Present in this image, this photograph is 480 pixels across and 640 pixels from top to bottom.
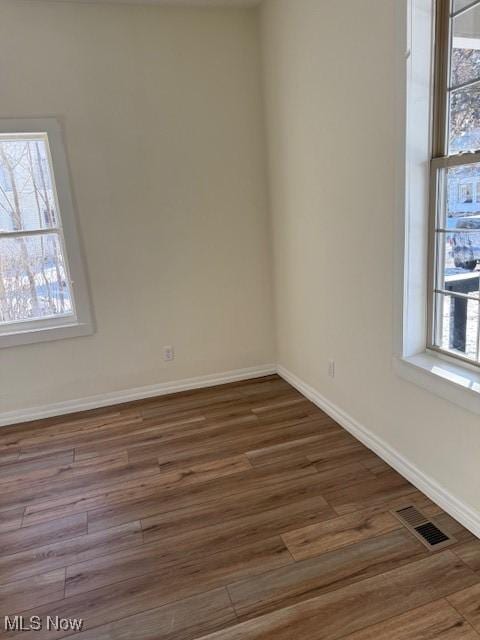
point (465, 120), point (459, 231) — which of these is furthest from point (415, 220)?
point (465, 120)

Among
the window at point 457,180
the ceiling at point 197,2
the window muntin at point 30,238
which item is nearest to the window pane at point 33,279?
the window muntin at point 30,238

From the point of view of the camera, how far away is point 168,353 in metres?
3.66

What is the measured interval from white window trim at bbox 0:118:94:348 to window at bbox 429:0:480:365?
2345 millimetres

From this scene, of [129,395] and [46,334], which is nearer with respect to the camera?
[46,334]

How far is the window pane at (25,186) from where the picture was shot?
10.3 ft

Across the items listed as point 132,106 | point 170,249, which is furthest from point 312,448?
point 132,106

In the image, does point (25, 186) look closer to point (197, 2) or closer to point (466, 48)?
point (197, 2)

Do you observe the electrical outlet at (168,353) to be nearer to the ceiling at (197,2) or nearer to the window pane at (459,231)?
the window pane at (459,231)

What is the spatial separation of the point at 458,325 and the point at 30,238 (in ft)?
9.18

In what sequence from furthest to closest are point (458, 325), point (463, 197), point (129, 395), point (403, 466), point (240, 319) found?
point (240, 319), point (129, 395), point (403, 466), point (458, 325), point (463, 197)

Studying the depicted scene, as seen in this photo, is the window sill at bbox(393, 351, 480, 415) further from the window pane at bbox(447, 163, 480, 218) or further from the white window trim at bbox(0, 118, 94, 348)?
the white window trim at bbox(0, 118, 94, 348)

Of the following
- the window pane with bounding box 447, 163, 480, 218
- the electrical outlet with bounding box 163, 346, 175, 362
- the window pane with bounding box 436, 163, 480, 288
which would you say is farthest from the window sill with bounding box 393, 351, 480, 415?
the electrical outlet with bounding box 163, 346, 175, 362

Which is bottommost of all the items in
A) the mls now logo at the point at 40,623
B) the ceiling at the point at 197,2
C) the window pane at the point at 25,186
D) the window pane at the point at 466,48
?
the mls now logo at the point at 40,623

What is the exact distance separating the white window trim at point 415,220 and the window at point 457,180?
4 cm
